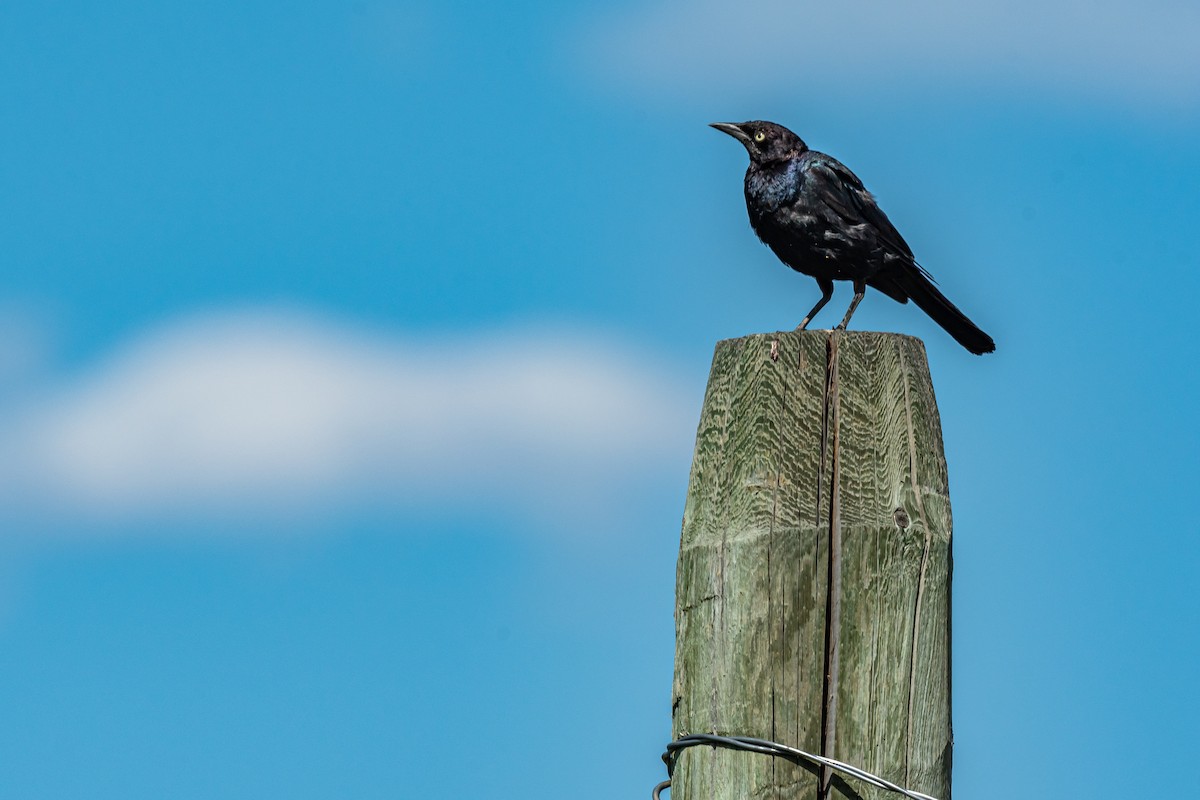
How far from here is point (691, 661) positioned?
309 centimetres

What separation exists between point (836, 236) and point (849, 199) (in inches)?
8.1

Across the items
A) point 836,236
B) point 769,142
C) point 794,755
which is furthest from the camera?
point 769,142

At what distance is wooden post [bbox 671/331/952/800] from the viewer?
2957mm

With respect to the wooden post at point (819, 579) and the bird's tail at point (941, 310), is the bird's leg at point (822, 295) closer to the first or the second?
the bird's tail at point (941, 310)

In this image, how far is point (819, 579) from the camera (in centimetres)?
298

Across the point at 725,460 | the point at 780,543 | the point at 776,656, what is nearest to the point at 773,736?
the point at 776,656

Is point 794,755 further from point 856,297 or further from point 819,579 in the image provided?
point 856,297

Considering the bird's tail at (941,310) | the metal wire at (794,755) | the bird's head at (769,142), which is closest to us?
the metal wire at (794,755)

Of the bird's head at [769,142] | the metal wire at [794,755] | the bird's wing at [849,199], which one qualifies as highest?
the bird's head at [769,142]

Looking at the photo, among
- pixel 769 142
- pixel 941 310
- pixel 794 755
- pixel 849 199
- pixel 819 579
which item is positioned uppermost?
pixel 769 142

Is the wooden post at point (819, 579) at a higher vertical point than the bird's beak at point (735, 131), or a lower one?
lower

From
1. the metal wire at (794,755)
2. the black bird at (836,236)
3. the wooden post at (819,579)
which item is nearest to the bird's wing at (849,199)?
the black bird at (836,236)

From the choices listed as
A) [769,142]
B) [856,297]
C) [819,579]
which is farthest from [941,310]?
[819,579]

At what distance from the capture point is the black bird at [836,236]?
6.53 m
